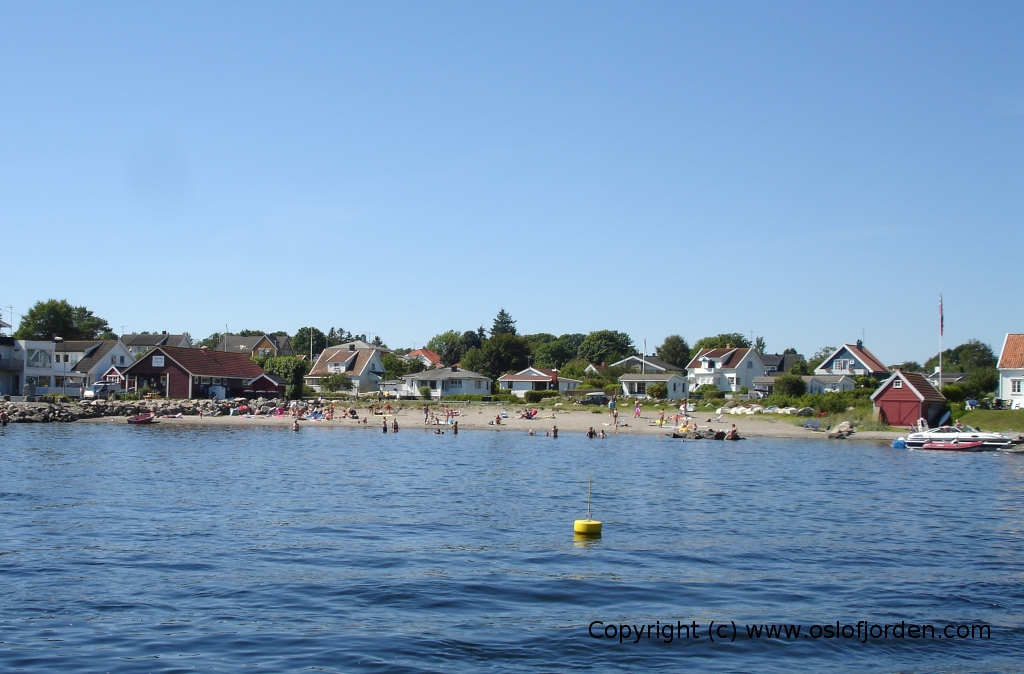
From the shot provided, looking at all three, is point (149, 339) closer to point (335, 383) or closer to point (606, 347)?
point (335, 383)

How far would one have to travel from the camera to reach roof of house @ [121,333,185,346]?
12794 centimetres

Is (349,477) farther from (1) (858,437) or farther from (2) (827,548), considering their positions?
(1) (858,437)

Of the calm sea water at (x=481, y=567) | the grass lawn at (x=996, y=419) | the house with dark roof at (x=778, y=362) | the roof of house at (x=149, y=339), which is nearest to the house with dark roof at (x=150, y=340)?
the roof of house at (x=149, y=339)

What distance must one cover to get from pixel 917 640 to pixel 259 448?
4040 cm

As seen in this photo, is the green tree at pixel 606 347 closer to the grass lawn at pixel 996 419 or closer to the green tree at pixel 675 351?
the green tree at pixel 675 351

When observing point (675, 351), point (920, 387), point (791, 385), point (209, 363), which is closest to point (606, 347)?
point (675, 351)

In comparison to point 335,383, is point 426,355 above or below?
above

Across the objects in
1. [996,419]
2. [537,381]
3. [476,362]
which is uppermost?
[476,362]

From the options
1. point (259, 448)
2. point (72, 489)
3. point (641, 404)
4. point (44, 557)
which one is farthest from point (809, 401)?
point (44, 557)

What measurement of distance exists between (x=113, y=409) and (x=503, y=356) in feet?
186

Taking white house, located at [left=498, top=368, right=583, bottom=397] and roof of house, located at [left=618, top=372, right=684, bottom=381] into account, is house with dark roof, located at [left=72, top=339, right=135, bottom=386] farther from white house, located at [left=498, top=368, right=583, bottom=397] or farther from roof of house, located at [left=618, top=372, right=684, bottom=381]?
roof of house, located at [left=618, top=372, right=684, bottom=381]

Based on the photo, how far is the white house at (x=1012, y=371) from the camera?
210 ft

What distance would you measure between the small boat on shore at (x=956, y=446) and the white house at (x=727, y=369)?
155ft

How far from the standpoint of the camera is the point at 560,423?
69.2 m
